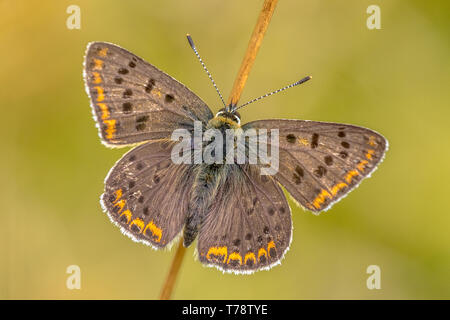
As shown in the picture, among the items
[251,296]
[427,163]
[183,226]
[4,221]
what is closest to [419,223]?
[427,163]

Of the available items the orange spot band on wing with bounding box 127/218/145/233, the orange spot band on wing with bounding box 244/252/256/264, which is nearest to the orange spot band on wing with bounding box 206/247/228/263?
the orange spot band on wing with bounding box 244/252/256/264

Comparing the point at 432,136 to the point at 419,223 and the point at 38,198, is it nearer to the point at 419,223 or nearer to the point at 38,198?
the point at 419,223

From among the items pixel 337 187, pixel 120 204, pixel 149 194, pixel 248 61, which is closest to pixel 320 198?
pixel 337 187

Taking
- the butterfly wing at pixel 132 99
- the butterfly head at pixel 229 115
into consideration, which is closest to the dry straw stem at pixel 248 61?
the butterfly head at pixel 229 115

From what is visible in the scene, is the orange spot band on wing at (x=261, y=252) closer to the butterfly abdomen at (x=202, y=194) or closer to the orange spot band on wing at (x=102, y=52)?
the butterfly abdomen at (x=202, y=194)

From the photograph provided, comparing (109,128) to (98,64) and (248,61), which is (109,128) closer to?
(98,64)

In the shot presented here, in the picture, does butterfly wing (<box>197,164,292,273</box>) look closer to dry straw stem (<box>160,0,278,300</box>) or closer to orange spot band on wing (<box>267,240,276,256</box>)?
orange spot band on wing (<box>267,240,276,256</box>)
